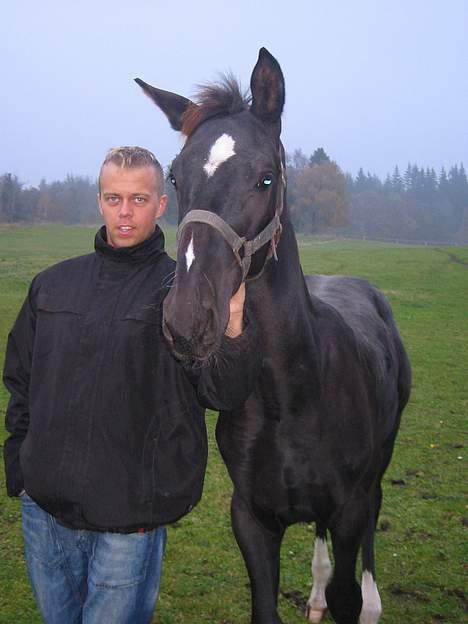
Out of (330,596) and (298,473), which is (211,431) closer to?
(330,596)

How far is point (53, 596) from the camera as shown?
2316mm

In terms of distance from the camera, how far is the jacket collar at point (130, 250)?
7.57ft

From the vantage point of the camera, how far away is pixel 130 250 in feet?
7.55

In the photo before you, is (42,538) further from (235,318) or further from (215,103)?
(215,103)

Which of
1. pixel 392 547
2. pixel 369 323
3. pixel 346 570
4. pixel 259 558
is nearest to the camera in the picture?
pixel 259 558

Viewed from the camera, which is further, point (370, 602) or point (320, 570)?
point (320, 570)

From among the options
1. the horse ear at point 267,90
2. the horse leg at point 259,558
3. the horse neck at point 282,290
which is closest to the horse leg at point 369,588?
the horse leg at point 259,558

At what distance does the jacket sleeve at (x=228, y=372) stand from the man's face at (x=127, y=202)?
0.58 m

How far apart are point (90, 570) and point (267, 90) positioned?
6.44 feet

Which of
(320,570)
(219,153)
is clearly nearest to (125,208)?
(219,153)

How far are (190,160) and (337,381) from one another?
126 centimetres

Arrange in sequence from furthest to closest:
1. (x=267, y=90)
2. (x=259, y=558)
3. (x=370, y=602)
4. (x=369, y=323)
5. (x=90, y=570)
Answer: (x=369, y=323), (x=370, y=602), (x=259, y=558), (x=267, y=90), (x=90, y=570)

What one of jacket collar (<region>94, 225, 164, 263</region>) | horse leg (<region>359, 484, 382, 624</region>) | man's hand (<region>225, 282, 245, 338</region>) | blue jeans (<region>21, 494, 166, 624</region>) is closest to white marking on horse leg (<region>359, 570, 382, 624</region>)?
horse leg (<region>359, 484, 382, 624</region>)

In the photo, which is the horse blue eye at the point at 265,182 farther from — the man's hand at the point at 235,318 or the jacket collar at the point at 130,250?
the jacket collar at the point at 130,250
